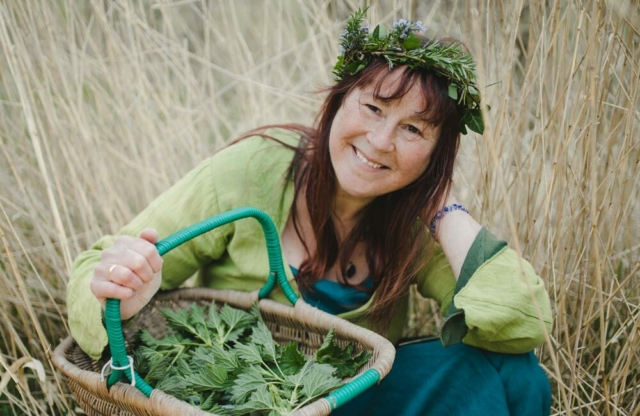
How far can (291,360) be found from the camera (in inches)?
44.3

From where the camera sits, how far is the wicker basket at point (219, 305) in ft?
3.11

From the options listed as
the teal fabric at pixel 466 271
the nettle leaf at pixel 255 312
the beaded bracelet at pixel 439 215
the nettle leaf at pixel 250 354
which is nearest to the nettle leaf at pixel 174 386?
the nettle leaf at pixel 250 354

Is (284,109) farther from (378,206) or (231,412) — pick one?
(231,412)

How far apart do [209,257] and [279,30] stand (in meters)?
0.97

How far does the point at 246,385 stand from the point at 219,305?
0.36 metres

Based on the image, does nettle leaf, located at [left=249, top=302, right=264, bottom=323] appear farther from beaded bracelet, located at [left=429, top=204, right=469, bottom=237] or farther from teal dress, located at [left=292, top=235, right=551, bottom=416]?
beaded bracelet, located at [left=429, top=204, right=469, bottom=237]

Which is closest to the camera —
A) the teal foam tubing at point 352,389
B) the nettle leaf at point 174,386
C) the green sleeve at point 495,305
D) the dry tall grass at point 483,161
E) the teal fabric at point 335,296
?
the teal foam tubing at point 352,389

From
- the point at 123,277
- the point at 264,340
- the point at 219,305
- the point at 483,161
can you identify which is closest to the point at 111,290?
the point at 123,277

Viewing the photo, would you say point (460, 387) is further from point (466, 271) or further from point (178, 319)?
point (178, 319)

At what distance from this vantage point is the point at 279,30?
2.04 m

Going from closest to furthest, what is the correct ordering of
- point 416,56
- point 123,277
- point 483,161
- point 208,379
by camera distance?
point 123,277 → point 208,379 → point 416,56 → point 483,161

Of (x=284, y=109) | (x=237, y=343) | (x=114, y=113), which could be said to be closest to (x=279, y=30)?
(x=284, y=109)

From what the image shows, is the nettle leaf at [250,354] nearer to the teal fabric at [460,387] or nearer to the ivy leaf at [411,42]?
the teal fabric at [460,387]

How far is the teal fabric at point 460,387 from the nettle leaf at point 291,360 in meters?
0.21
